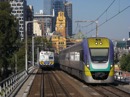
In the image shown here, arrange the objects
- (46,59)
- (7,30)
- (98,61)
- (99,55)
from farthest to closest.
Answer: (46,59) < (7,30) < (99,55) < (98,61)

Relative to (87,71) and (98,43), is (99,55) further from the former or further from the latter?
(87,71)

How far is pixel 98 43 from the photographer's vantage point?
33594mm

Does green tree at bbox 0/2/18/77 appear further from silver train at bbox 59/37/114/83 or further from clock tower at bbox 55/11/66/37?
clock tower at bbox 55/11/66/37

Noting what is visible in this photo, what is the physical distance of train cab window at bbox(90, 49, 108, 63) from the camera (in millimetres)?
32906

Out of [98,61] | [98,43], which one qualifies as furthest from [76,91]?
[98,43]

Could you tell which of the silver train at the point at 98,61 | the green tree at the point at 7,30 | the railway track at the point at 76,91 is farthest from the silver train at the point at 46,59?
the silver train at the point at 98,61

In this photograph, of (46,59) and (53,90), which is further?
(46,59)

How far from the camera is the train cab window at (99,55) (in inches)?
1296

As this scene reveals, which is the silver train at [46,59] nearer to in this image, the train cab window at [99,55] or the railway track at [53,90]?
the railway track at [53,90]

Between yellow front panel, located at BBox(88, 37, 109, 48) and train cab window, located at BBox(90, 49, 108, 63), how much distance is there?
12.1 inches

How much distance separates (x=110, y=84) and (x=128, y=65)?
106493 millimetres

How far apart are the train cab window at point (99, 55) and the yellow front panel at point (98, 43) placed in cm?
31

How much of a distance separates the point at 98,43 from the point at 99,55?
3.38ft

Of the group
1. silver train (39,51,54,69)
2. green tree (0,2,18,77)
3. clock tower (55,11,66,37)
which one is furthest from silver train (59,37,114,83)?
clock tower (55,11,66,37)
